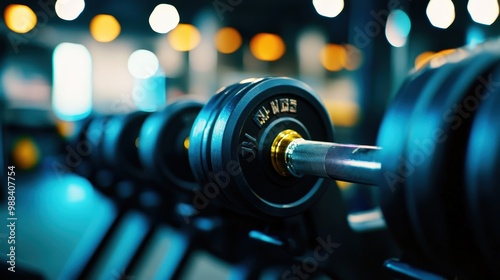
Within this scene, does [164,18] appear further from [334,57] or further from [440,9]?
[440,9]

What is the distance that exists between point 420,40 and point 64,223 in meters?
7.04

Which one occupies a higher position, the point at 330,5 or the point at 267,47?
the point at 330,5

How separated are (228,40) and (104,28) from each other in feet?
7.69

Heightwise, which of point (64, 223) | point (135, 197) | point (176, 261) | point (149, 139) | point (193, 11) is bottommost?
point (64, 223)

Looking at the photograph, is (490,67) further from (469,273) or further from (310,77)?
(310,77)

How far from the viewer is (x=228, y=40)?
905cm

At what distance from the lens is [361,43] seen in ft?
9.73

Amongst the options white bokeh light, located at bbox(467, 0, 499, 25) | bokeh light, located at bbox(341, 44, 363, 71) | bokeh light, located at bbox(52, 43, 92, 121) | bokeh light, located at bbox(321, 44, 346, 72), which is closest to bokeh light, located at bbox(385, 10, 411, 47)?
bokeh light, located at bbox(341, 44, 363, 71)

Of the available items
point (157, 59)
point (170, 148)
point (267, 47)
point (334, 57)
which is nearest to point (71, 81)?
point (157, 59)

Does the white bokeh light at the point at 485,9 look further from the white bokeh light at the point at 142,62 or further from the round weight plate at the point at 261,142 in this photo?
the white bokeh light at the point at 142,62

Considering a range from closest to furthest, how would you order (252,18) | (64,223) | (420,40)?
(64,223) → (252,18) → (420,40)

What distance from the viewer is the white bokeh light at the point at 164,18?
679 cm

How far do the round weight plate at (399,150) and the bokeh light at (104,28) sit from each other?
7833 millimetres

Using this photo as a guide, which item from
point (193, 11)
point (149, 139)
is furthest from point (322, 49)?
point (149, 139)
